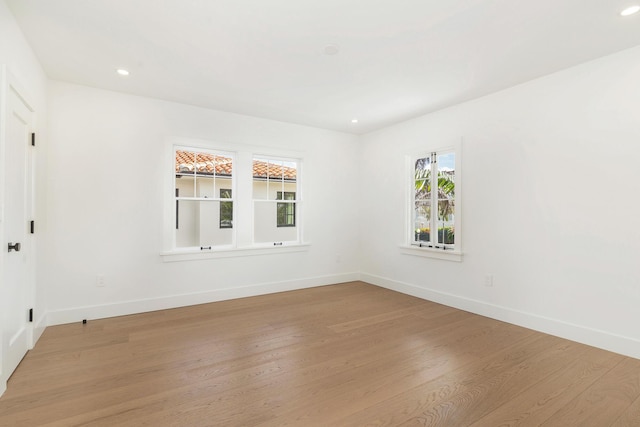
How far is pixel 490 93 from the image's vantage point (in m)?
3.86

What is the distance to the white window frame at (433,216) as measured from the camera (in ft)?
13.8

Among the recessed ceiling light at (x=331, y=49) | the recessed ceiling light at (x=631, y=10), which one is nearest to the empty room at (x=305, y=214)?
the recessed ceiling light at (x=631, y=10)

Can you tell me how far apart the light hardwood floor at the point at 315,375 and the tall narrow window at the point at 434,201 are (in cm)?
125

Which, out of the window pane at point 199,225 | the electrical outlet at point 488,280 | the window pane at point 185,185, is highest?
the window pane at point 185,185

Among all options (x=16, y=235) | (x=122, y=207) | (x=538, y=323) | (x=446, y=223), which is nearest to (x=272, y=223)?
(x=122, y=207)

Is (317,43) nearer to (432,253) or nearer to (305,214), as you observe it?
(305,214)

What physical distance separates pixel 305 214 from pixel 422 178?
1.99 m

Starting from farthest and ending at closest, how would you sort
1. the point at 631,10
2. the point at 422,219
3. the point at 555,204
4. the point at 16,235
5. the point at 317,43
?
the point at 422,219, the point at 555,204, the point at 317,43, the point at 16,235, the point at 631,10

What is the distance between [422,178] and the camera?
4859mm

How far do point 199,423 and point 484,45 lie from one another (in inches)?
143

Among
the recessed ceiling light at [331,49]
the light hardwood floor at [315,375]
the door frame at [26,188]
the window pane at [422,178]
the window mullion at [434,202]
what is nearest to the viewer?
the light hardwood floor at [315,375]

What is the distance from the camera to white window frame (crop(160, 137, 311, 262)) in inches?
165

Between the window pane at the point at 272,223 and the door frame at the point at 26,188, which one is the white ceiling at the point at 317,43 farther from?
the window pane at the point at 272,223

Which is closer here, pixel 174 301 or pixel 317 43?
pixel 317 43
